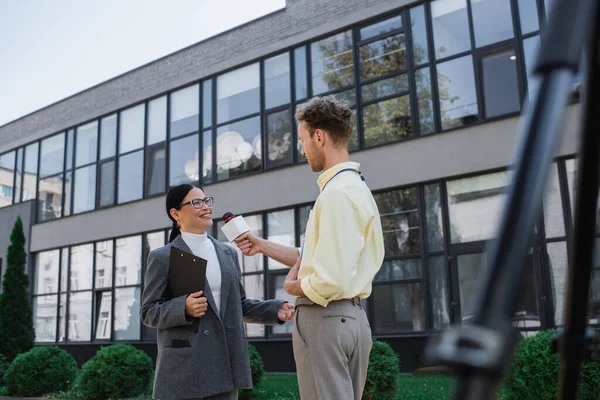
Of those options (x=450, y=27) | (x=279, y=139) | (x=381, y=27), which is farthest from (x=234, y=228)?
(x=279, y=139)

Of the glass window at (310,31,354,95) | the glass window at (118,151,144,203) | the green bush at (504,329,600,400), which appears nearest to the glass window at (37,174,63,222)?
the glass window at (118,151,144,203)

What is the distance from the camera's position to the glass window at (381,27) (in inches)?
568

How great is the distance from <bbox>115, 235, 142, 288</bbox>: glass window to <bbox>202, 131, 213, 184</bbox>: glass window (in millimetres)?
A: 3102

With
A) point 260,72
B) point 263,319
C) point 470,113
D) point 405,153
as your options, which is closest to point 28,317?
point 260,72

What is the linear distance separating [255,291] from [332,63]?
627 cm

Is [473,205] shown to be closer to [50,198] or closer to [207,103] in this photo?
[207,103]

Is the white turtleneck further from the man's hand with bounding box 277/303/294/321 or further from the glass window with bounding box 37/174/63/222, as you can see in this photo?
the glass window with bounding box 37/174/63/222

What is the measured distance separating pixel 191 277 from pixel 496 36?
11292 millimetres

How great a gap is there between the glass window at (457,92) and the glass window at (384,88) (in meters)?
0.91

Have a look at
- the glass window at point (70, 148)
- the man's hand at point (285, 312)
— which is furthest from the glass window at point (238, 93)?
the man's hand at point (285, 312)

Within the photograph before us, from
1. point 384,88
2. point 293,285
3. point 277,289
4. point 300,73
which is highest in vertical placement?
point 300,73

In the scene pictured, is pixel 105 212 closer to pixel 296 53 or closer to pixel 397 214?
pixel 296 53

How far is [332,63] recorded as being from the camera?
15.3 meters

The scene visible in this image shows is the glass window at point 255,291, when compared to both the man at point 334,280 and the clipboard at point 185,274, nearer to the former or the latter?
the clipboard at point 185,274
